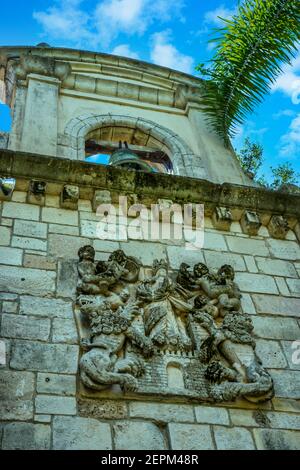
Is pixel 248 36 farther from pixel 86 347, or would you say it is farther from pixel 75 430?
pixel 75 430

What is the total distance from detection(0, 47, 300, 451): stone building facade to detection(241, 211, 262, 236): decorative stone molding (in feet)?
0.06

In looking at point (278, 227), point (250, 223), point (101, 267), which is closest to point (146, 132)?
point (250, 223)

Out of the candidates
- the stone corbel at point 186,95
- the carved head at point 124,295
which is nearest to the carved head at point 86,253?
the carved head at point 124,295

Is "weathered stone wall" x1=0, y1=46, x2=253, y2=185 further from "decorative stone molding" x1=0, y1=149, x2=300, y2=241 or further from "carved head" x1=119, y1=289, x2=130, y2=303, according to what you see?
"carved head" x1=119, y1=289, x2=130, y2=303

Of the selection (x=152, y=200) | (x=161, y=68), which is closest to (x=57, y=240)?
(x=152, y=200)

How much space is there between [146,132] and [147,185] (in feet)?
7.36

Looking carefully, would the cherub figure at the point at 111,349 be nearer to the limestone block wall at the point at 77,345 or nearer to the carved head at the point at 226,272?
the limestone block wall at the point at 77,345

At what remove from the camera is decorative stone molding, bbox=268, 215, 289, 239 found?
681 centimetres

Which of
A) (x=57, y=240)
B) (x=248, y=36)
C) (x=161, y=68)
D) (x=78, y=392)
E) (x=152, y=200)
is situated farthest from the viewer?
(x=161, y=68)

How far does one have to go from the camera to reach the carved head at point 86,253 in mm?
5707

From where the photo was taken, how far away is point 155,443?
4387 millimetres

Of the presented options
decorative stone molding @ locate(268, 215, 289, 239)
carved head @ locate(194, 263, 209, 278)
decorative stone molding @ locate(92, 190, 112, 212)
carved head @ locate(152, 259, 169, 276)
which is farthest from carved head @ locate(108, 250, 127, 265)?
decorative stone molding @ locate(268, 215, 289, 239)

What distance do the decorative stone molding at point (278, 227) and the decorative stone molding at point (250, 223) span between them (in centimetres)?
16
